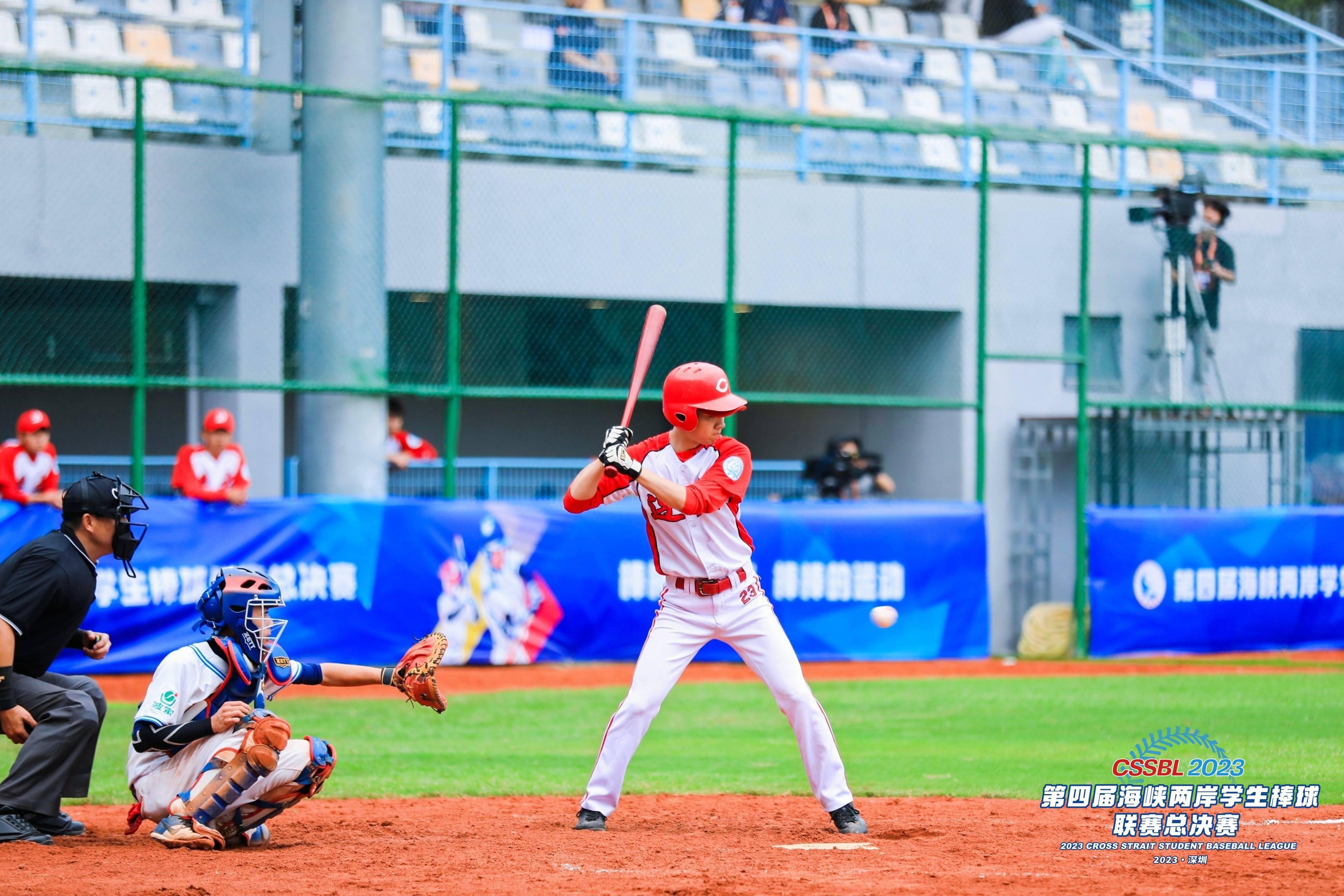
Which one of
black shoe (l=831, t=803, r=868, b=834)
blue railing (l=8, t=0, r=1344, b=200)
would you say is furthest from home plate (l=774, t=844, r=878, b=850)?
blue railing (l=8, t=0, r=1344, b=200)

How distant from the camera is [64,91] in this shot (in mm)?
13797

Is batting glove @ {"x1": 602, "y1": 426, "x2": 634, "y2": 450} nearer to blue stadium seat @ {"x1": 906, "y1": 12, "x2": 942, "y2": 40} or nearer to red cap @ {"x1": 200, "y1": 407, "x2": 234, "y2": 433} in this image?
red cap @ {"x1": 200, "y1": 407, "x2": 234, "y2": 433}

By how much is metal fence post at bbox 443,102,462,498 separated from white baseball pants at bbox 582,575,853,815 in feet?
22.2

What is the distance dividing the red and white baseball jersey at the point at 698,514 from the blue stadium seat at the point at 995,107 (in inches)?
544

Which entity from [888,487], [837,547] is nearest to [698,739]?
[837,547]

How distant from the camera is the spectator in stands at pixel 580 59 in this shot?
1661cm

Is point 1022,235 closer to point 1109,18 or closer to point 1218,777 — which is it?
point 1109,18

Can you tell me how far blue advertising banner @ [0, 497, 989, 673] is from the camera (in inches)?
460

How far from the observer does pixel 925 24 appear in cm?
2173

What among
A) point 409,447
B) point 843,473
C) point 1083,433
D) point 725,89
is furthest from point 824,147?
point 409,447

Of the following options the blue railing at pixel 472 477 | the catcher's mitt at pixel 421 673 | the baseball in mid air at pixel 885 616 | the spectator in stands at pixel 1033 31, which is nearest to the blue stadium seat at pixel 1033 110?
the spectator in stands at pixel 1033 31

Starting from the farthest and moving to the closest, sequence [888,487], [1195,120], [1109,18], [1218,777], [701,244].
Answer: [1109,18]
[1195,120]
[701,244]
[888,487]
[1218,777]

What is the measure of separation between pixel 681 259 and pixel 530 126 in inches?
86.7

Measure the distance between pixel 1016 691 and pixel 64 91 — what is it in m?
10.0
